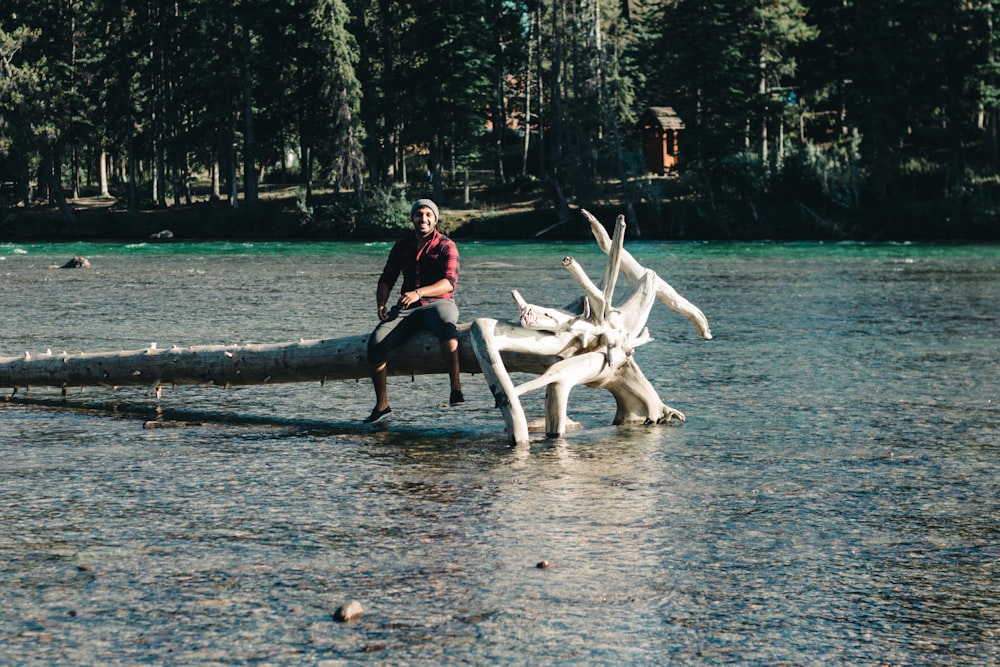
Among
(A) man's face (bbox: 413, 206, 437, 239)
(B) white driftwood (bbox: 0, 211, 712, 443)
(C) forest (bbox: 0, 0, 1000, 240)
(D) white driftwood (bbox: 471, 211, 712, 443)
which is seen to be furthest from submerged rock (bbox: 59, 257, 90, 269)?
(D) white driftwood (bbox: 471, 211, 712, 443)

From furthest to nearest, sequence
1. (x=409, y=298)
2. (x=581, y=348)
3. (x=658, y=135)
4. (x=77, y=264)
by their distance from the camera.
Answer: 1. (x=658, y=135)
2. (x=77, y=264)
3. (x=409, y=298)
4. (x=581, y=348)

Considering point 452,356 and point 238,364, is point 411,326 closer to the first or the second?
point 452,356

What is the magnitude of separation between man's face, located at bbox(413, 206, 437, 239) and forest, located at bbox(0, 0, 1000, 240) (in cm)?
4982

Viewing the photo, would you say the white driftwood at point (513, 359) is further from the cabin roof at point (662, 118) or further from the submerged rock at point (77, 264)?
the cabin roof at point (662, 118)

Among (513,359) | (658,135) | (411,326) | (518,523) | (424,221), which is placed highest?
(658,135)

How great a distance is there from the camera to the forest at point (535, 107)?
200 ft

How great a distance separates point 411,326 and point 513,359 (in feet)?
3.36

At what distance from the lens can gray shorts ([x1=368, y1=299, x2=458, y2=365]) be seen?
1107 centimetres

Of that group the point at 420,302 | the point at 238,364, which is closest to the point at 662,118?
the point at 238,364

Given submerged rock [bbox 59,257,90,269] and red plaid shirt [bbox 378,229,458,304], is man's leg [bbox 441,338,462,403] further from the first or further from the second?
submerged rock [bbox 59,257,90,269]

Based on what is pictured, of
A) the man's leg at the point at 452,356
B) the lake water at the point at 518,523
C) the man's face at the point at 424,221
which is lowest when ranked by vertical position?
the lake water at the point at 518,523

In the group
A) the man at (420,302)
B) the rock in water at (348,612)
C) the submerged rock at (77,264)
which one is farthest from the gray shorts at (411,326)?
the submerged rock at (77,264)

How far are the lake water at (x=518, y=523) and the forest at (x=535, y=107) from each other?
4704cm

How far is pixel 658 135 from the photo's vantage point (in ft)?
266
